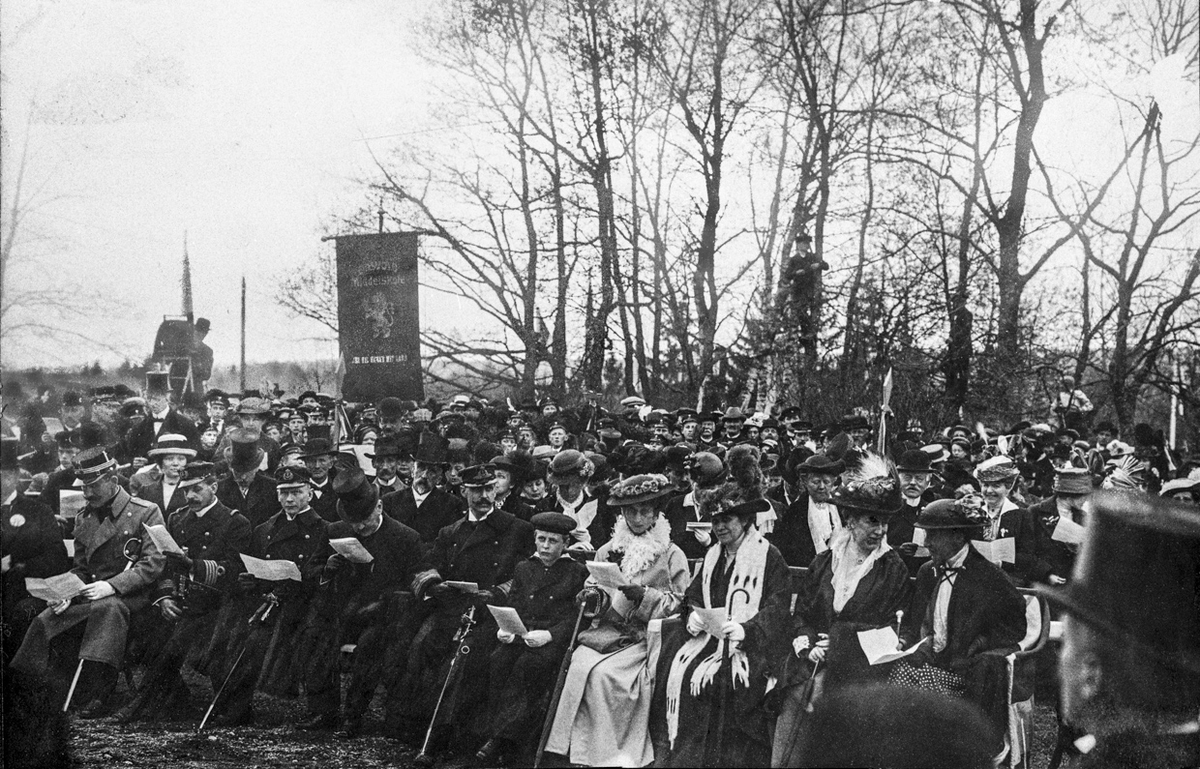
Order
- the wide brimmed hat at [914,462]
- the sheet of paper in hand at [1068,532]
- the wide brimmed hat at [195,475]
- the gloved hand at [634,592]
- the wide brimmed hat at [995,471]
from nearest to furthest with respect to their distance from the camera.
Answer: the gloved hand at [634,592], the sheet of paper in hand at [1068,532], the wide brimmed hat at [995,471], the wide brimmed hat at [914,462], the wide brimmed hat at [195,475]

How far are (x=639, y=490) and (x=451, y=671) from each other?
4.50ft

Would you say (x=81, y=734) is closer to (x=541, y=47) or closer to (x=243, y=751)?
(x=243, y=751)

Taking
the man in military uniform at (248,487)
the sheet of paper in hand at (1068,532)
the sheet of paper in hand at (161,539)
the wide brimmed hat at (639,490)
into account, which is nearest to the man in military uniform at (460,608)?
the wide brimmed hat at (639,490)

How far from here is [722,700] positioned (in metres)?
4.59

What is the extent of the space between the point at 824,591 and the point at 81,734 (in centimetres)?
393

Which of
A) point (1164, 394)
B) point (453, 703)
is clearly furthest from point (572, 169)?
point (1164, 394)

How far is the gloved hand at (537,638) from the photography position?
196 inches

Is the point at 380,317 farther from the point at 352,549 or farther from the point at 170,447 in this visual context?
the point at 170,447

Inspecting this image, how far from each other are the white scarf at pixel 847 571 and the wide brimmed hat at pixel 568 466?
182cm

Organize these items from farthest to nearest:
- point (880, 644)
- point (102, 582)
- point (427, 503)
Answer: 1. point (427, 503)
2. point (102, 582)
3. point (880, 644)

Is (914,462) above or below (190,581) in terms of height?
above

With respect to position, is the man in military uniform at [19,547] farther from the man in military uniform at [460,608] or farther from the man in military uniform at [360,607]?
the man in military uniform at [460,608]

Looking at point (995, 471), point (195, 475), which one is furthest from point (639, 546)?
point (195, 475)

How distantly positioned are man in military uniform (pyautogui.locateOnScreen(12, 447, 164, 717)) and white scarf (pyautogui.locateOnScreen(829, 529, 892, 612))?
366 centimetres
